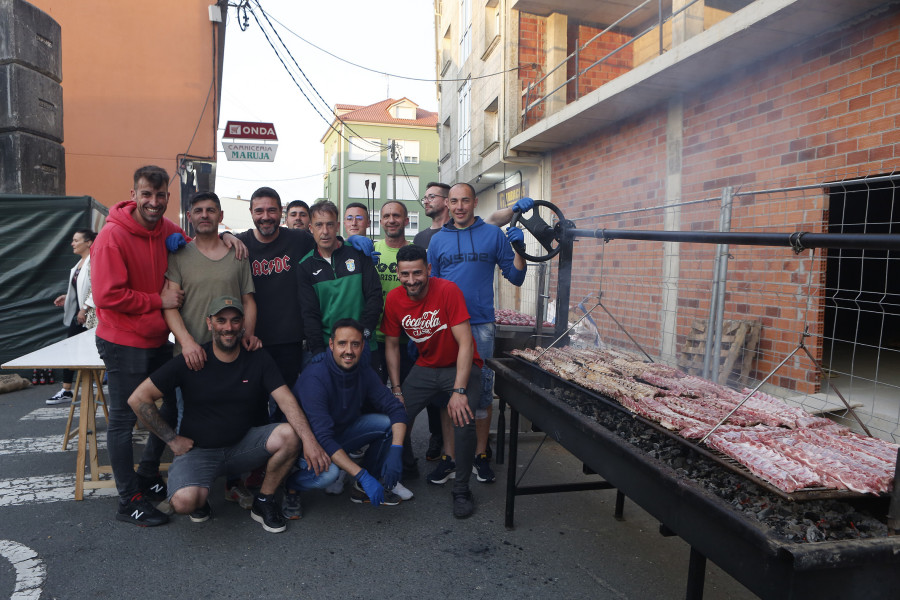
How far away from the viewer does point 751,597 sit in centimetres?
265

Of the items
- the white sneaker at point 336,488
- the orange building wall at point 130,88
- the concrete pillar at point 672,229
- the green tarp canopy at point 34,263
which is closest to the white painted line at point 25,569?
the white sneaker at point 336,488

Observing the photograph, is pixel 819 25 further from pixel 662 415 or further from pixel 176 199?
pixel 176 199

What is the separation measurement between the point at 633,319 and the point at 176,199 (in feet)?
33.7

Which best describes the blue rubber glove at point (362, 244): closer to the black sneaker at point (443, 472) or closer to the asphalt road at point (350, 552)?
the black sneaker at point (443, 472)

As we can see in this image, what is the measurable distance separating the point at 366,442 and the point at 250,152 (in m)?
9.15

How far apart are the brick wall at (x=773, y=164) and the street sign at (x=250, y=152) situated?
24.8 feet

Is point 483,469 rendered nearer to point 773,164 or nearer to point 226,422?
point 226,422

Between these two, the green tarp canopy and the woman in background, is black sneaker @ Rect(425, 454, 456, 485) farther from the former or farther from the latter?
the green tarp canopy

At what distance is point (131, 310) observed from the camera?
10.4 feet

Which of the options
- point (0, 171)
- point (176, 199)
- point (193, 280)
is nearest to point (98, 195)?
point (176, 199)

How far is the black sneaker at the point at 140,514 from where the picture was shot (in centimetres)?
327

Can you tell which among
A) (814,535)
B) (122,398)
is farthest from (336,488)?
(814,535)

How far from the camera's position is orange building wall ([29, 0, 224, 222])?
11180mm

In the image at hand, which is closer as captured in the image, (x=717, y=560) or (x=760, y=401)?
(x=717, y=560)
